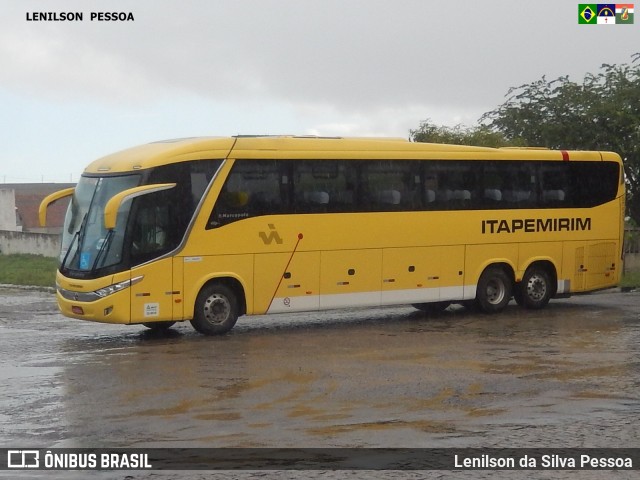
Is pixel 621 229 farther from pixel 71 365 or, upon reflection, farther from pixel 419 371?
pixel 71 365

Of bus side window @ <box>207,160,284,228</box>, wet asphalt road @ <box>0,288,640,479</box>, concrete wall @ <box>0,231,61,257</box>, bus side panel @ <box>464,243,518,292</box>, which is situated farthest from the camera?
concrete wall @ <box>0,231,61,257</box>

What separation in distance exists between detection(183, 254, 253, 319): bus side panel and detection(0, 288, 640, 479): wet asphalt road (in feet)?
2.31

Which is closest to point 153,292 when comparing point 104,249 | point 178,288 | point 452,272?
point 178,288

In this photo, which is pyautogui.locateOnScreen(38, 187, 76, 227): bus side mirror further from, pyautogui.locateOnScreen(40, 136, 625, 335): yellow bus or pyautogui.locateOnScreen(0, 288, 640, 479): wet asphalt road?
pyautogui.locateOnScreen(0, 288, 640, 479): wet asphalt road

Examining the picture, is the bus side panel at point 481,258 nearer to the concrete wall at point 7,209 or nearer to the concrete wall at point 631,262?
the concrete wall at point 631,262

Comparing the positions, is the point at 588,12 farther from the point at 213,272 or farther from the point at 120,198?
the point at 120,198

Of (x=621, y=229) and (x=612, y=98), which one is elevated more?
(x=612, y=98)

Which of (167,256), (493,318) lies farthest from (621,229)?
(167,256)

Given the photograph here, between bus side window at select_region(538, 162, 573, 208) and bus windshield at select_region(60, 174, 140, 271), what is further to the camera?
bus side window at select_region(538, 162, 573, 208)

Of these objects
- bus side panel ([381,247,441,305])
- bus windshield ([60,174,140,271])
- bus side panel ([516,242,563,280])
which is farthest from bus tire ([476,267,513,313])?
bus windshield ([60,174,140,271])

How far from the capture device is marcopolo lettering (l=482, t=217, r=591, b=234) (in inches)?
916

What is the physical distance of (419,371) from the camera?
1495 cm

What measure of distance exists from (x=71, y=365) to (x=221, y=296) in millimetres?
4288

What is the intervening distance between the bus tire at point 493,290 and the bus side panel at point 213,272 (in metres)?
5.67
